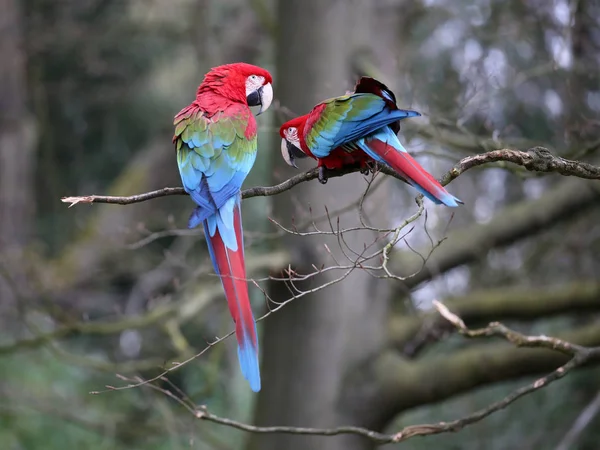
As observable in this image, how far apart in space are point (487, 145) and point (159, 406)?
96.8 inches

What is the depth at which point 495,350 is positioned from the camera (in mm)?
3857

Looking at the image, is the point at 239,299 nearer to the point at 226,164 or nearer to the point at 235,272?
the point at 235,272

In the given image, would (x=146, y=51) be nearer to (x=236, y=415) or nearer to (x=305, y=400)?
(x=236, y=415)

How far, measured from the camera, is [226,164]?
2398 mm

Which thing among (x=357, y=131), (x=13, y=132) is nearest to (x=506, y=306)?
(x=357, y=131)

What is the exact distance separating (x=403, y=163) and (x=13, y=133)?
20.9ft

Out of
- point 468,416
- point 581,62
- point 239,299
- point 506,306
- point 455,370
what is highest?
point 581,62

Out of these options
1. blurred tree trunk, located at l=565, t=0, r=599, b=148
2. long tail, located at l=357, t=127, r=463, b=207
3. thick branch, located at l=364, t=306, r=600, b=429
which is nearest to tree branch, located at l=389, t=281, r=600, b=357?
thick branch, located at l=364, t=306, r=600, b=429

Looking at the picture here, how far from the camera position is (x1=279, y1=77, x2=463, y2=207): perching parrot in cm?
215

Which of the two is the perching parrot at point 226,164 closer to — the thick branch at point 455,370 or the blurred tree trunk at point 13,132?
the thick branch at point 455,370

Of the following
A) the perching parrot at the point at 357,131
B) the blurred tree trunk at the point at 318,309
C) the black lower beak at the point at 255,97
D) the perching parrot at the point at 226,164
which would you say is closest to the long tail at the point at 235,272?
the perching parrot at the point at 226,164

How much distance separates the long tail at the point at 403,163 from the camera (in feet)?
5.99

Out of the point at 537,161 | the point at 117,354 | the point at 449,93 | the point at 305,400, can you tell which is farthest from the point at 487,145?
the point at 117,354

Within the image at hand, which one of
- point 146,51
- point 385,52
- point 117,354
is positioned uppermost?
point 385,52
